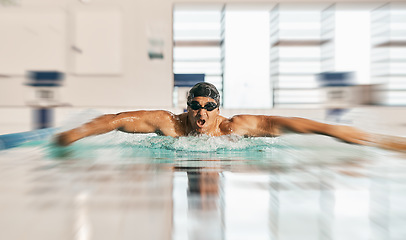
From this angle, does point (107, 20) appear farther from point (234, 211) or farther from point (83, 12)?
point (234, 211)

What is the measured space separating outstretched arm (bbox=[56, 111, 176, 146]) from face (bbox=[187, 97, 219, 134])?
0.23 m

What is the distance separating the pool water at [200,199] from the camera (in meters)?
0.81

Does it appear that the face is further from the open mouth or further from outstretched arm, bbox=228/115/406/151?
outstretched arm, bbox=228/115/406/151

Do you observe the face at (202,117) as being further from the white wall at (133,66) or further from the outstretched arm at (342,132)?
the white wall at (133,66)

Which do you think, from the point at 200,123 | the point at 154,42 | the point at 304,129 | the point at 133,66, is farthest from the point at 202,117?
the point at 154,42

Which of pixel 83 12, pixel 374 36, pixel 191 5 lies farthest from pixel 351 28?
pixel 83 12

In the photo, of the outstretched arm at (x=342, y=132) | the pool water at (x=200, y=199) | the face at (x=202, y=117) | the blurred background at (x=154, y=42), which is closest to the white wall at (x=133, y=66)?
the blurred background at (x=154, y=42)

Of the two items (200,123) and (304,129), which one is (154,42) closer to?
(200,123)

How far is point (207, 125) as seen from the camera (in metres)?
2.72

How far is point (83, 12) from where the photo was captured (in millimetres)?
8102

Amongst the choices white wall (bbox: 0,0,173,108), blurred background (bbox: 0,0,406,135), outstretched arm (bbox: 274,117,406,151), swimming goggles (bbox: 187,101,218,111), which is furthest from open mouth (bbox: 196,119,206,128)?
white wall (bbox: 0,0,173,108)

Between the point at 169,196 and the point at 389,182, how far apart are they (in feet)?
3.45

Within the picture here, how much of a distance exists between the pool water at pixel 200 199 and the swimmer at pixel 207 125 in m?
0.47

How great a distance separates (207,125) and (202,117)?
134 mm
